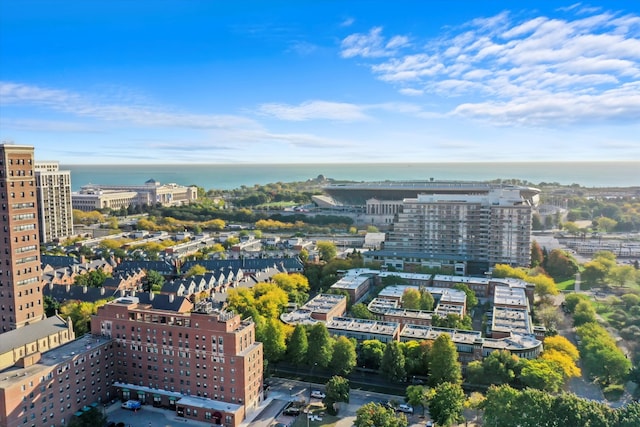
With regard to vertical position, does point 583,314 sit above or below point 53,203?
below

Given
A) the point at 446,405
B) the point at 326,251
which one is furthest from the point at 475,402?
the point at 326,251

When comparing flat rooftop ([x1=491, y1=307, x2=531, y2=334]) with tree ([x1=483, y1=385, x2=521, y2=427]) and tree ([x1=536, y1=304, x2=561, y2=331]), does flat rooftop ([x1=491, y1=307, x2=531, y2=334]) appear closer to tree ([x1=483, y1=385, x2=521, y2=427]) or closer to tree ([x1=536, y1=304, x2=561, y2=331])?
tree ([x1=536, y1=304, x2=561, y2=331])

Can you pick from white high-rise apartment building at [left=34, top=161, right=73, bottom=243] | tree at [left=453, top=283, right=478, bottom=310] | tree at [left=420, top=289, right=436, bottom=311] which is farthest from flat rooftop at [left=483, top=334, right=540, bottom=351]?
white high-rise apartment building at [left=34, top=161, right=73, bottom=243]

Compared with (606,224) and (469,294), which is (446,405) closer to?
(469,294)

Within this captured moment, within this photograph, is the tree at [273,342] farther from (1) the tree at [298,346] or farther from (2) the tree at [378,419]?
(2) the tree at [378,419]

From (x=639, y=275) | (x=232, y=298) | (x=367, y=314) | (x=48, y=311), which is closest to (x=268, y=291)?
(x=232, y=298)
